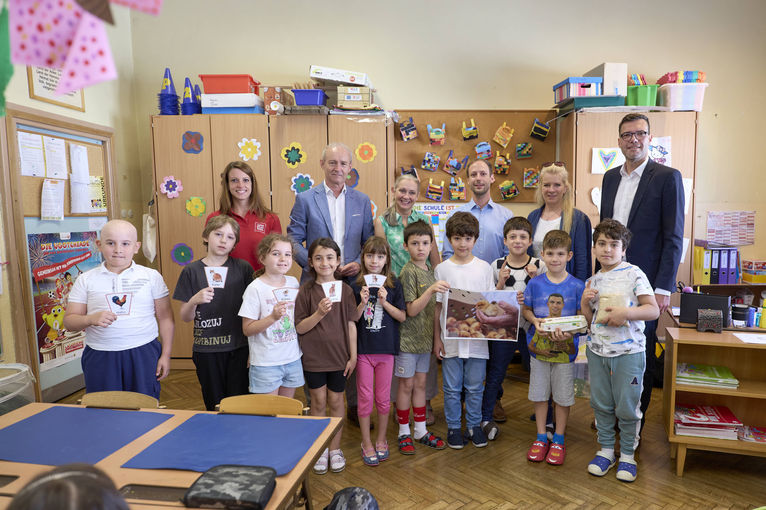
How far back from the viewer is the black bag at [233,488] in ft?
3.66

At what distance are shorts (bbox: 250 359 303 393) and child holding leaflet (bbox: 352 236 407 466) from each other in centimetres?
41

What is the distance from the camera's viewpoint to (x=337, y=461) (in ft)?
8.35

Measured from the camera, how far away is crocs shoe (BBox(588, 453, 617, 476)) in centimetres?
245

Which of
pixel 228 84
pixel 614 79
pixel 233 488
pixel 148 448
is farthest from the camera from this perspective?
pixel 228 84

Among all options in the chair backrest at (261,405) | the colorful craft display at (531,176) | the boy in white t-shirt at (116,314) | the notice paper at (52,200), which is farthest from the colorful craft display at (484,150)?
the notice paper at (52,200)

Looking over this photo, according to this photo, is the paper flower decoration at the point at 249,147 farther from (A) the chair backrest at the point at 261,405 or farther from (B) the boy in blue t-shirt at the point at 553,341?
(A) the chair backrest at the point at 261,405

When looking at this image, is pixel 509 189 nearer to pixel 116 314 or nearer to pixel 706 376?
pixel 706 376

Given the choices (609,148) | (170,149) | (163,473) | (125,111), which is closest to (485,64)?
(609,148)

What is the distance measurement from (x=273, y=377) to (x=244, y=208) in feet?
3.40

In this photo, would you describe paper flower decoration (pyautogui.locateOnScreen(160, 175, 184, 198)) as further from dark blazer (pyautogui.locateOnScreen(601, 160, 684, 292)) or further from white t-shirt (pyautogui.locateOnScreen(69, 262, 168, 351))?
dark blazer (pyautogui.locateOnScreen(601, 160, 684, 292))

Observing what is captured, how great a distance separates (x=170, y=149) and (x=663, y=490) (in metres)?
4.37

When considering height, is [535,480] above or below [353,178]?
below

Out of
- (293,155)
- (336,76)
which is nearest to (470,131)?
(336,76)

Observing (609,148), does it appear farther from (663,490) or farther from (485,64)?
(663,490)
